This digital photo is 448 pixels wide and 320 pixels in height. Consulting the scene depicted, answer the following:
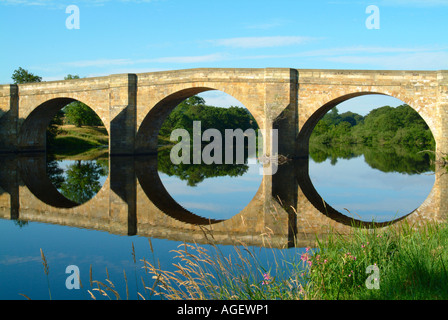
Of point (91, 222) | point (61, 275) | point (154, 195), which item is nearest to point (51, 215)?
point (91, 222)

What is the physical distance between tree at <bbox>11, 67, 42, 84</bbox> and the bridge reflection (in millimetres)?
27016

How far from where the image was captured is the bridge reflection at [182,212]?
26.0 ft

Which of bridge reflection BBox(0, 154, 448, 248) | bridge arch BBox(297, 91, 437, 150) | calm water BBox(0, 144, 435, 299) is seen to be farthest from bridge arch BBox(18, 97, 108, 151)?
bridge arch BBox(297, 91, 437, 150)

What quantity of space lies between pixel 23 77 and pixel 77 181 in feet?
94.1

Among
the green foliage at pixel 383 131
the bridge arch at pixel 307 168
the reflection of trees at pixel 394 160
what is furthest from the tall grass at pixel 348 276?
the green foliage at pixel 383 131

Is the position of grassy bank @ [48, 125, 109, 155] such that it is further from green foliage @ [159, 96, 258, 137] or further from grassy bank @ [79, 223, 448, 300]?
grassy bank @ [79, 223, 448, 300]

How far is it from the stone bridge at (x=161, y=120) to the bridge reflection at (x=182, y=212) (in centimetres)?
3

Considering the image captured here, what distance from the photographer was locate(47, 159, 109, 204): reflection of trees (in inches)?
499

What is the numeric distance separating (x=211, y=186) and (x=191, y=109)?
45101 mm

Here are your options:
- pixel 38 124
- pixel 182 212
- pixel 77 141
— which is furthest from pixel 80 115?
pixel 182 212

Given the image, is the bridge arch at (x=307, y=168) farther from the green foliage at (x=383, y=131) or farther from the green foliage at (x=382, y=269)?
the green foliage at (x=383, y=131)

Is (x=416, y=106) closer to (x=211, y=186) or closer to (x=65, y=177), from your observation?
(x=211, y=186)

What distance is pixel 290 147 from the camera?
22.2m
